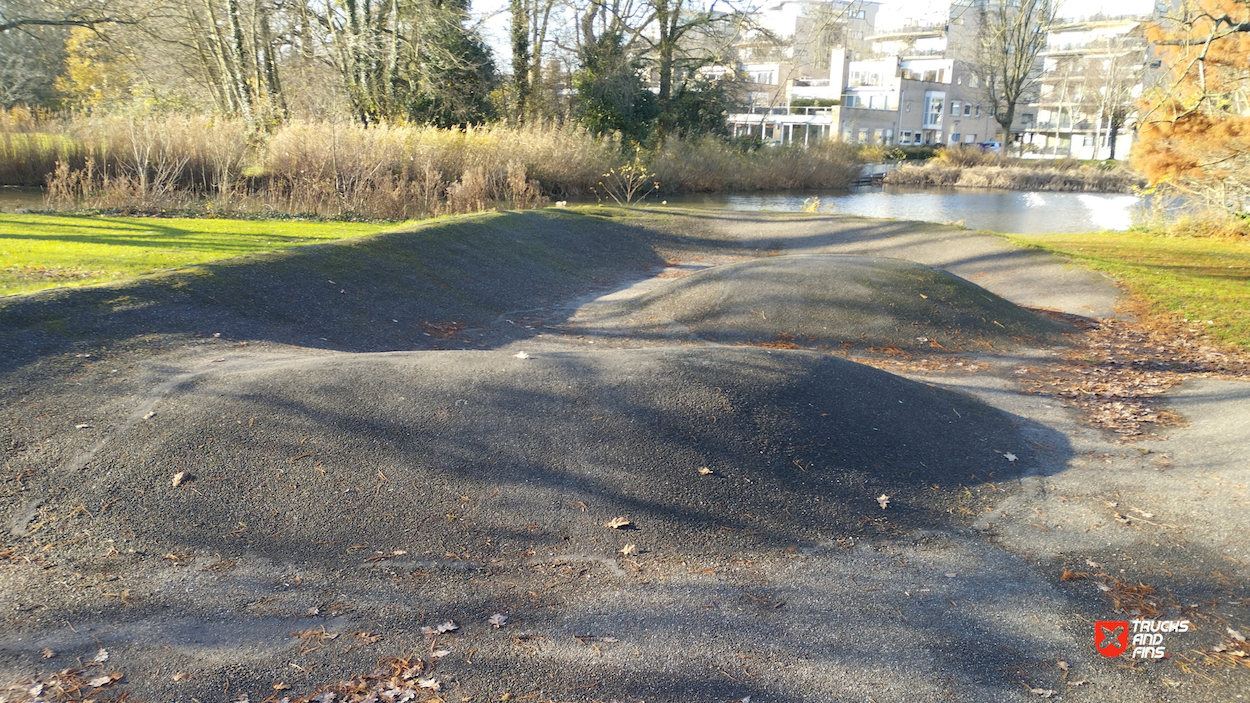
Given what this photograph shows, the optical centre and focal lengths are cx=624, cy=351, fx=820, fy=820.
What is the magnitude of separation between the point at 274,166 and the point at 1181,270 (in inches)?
783

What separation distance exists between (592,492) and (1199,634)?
3.36m

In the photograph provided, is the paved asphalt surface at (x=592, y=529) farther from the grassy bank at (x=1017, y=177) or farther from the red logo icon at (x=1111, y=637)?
the grassy bank at (x=1017, y=177)

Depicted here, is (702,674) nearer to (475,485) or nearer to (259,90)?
(475,485)

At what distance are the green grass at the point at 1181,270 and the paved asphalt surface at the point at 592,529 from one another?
623 centimetres

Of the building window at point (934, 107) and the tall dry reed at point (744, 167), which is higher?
the building window at point (934, 107)

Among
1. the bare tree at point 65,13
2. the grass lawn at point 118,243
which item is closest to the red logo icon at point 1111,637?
the grass lawn at point 118,243

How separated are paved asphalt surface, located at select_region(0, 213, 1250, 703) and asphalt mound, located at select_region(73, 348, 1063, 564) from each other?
2 centimetres

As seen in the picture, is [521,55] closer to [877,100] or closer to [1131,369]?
[1131,369]

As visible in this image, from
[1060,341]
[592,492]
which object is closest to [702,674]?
[592,492]

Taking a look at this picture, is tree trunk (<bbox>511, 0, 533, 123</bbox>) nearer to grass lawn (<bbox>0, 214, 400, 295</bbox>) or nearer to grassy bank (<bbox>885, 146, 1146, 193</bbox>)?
grass lawn (<bbox>0, 214, 400, 295</bbox>)

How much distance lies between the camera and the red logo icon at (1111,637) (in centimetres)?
406

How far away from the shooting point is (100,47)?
29.9 m

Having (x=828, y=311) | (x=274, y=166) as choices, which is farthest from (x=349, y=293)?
(x=274, y=166)

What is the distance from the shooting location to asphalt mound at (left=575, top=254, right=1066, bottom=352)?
11.1 m
